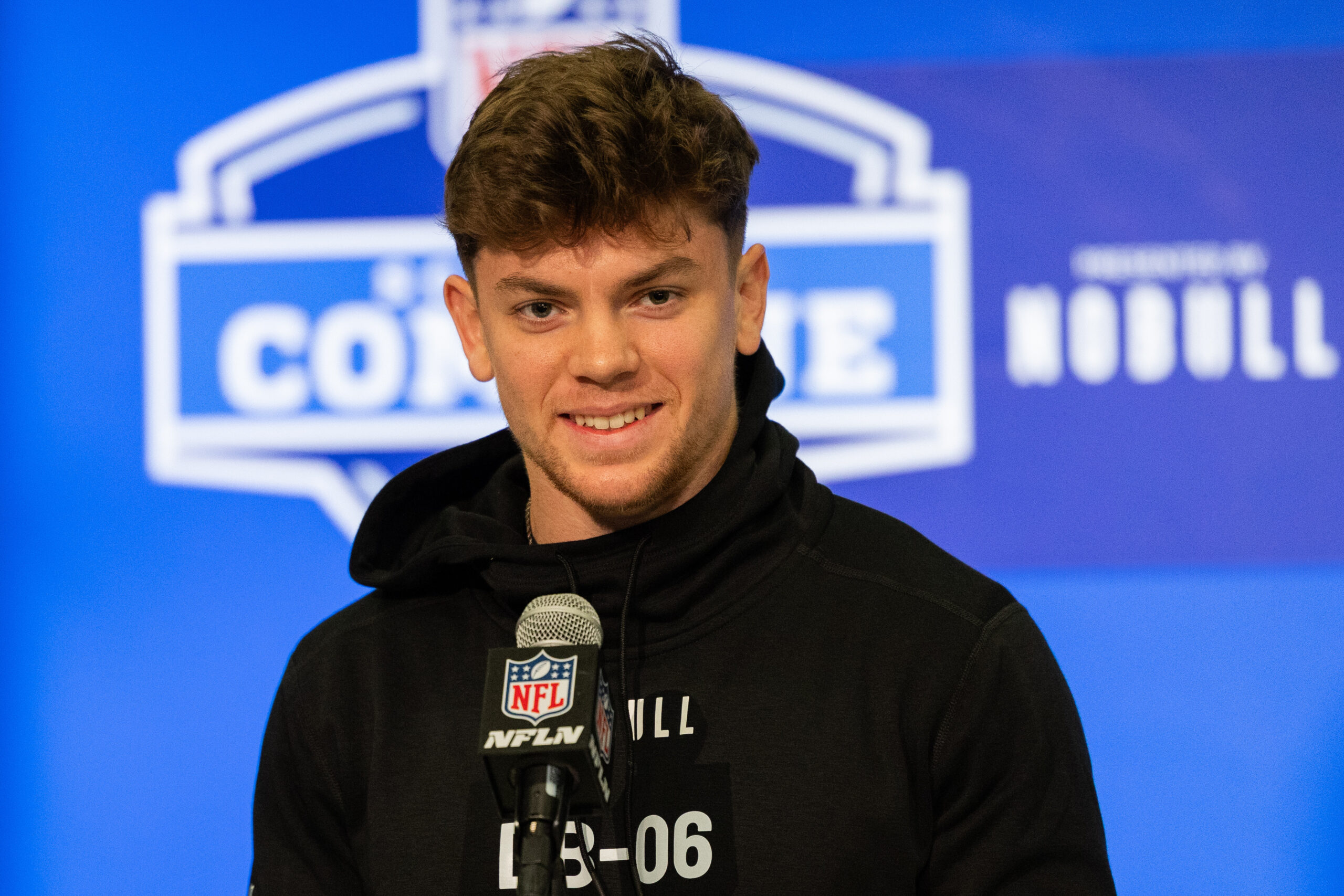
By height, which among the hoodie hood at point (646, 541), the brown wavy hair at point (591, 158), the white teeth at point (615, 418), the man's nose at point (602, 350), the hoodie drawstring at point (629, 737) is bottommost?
the hoodie drawstring at point (629, 737)

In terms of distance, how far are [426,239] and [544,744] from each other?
1651mm

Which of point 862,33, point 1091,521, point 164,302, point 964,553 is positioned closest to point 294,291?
point 164,302

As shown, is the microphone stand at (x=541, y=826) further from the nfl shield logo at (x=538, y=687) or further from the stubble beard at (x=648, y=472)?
the stubble beard at (x=648, y=472)

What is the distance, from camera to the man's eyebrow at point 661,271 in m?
1.10

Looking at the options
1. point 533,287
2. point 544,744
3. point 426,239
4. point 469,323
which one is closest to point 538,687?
point 544,744

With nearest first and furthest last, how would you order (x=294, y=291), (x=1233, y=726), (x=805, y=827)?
1. (x=805, y=827)
2. (x=1233, y=726)
3. (x=294, y=291)

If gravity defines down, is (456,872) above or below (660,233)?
below

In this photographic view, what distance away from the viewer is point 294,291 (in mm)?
2287

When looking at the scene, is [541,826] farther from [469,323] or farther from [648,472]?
[469,323]

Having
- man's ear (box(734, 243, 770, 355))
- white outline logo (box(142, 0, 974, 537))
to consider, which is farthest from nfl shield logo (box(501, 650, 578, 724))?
white outline logo (box(142, 0, 974, 537))

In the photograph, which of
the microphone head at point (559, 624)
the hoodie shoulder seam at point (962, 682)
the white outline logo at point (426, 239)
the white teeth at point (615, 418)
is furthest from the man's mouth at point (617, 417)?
the white outline logo at point (426, 239)

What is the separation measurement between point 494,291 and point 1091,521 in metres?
1.40

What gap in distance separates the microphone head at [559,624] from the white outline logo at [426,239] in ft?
4.25

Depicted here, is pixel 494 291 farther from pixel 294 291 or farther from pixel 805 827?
pixel 294 291
